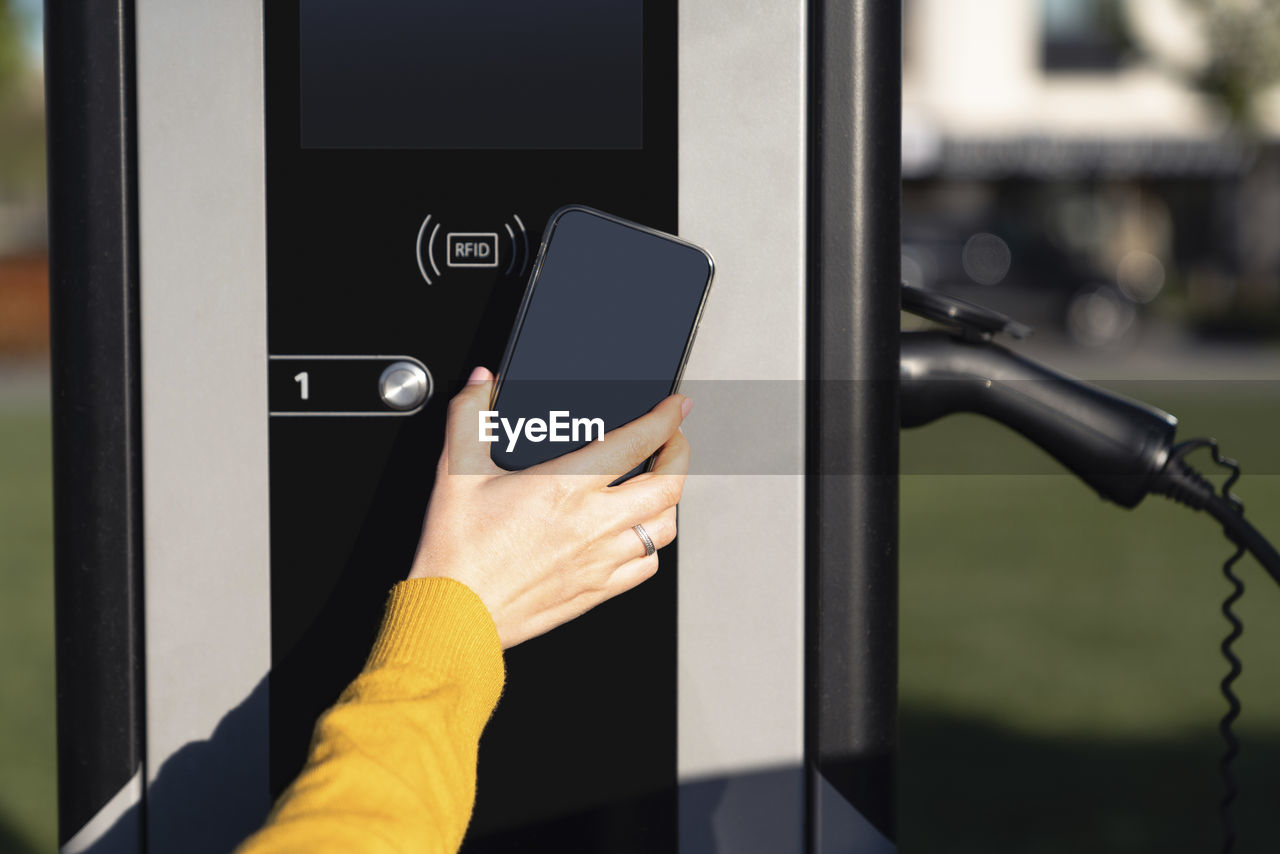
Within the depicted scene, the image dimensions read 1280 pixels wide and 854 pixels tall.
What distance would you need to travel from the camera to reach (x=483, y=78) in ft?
3.92

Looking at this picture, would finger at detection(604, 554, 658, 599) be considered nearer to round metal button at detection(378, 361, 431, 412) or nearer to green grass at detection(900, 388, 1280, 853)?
round metal button at detection(378, 361, 431, 412)

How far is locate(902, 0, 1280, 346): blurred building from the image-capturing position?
13992 millimetres

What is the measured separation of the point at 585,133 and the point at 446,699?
0.51 meters

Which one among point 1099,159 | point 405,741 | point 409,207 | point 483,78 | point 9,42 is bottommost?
point 405,741

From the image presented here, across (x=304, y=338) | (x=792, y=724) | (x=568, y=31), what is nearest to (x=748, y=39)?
(x=568, y=31)

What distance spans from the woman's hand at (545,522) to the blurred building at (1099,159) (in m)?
12.6

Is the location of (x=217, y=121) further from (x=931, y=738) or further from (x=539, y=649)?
(x=931, y=738)

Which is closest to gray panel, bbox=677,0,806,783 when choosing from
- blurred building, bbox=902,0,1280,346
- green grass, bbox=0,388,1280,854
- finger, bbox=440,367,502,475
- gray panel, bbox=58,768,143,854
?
finger, bbox=440,367,502,475

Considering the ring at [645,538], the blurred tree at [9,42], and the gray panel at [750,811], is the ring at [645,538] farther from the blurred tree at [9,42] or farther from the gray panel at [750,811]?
the blurred tree at [9,42]

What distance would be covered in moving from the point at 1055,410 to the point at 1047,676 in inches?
130

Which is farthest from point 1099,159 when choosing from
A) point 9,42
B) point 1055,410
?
point 1055,410

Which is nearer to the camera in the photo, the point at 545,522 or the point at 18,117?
the point at 545,522

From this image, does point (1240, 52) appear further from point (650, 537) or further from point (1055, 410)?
point (650, 537)

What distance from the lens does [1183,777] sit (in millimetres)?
3684
